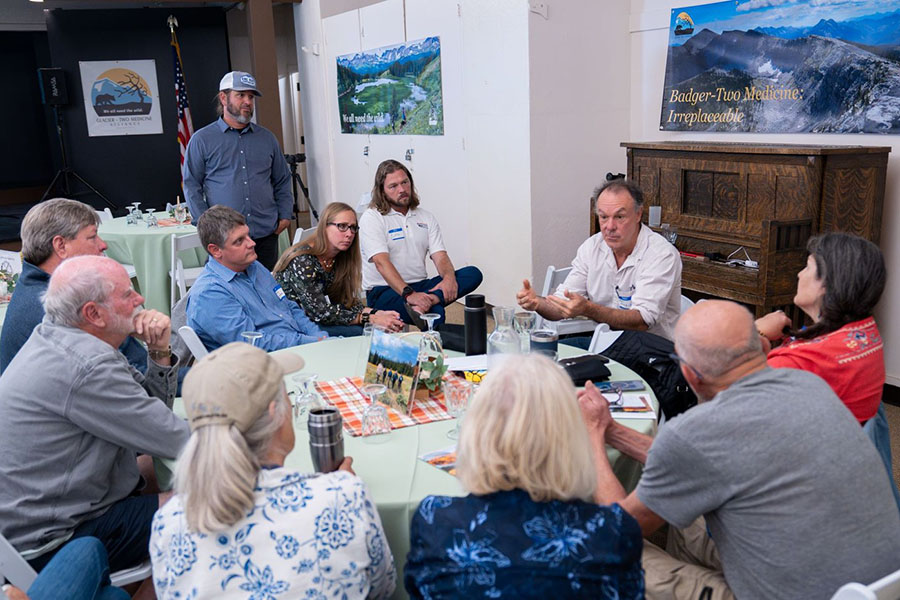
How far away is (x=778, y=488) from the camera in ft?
4.97

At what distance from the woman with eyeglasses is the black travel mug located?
73.4 inches

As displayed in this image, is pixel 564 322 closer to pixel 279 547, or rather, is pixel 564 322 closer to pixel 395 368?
pixel 395 368

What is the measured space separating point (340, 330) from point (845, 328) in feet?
7.61

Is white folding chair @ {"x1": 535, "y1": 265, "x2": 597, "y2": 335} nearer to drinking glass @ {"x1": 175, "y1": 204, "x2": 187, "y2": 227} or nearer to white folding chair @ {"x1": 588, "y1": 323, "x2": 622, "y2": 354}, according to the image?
white folding chair @ {"x1": 588, "y1": 323, "x2": 622, "y2": 354}

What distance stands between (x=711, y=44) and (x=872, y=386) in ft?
10.6

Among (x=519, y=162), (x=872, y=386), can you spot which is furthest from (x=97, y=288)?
(x=519, y=162)

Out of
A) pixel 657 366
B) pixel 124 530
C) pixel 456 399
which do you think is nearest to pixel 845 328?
pixel 657 366

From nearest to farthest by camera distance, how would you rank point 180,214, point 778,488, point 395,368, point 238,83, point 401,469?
1. point 778,488
2. point 401,469
3. point 395,368
4. point 238,83
5. point 180,214

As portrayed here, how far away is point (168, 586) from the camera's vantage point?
1.39m

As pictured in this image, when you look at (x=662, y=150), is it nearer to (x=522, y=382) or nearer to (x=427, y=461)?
(x=427, y=461)

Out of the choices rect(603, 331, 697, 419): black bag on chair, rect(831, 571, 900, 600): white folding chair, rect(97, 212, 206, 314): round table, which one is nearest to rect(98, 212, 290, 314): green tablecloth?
rect(97, 212, 206, 314): round table

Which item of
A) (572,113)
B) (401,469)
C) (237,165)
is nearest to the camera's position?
(401,469)

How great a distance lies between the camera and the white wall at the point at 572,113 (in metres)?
5.47

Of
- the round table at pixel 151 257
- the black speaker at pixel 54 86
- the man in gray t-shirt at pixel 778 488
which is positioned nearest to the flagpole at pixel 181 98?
the black speaker at pixel 54 86
